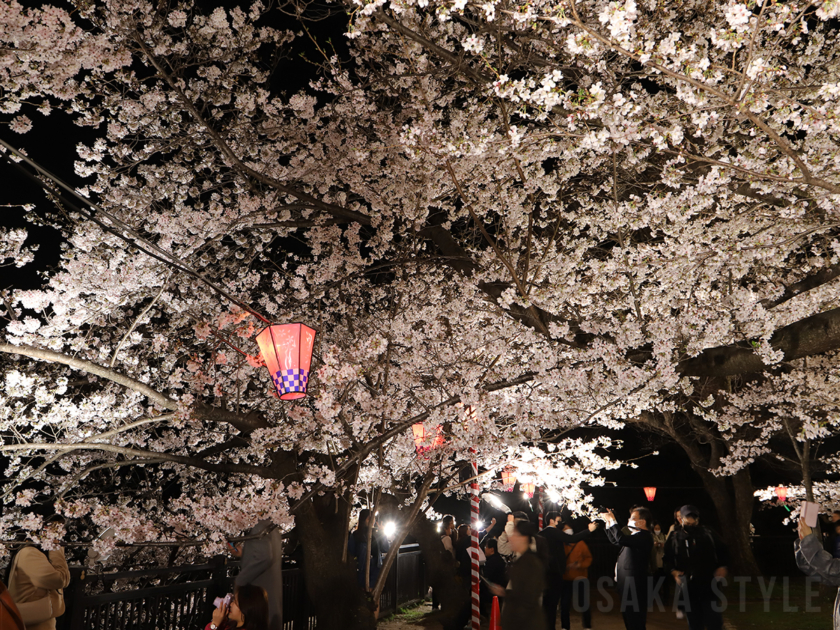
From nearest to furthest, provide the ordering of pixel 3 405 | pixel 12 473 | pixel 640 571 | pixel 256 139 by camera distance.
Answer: pixel 640 571 → pixel 3 405 → pixel 256 139 → pixel 12 473

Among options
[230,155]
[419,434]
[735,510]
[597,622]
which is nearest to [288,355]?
[230,155]

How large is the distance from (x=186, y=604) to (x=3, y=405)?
4805 millimetres

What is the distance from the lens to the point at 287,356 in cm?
683

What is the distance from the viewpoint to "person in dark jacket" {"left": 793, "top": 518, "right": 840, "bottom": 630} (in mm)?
4180

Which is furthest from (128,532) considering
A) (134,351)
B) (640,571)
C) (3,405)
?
(640,571)

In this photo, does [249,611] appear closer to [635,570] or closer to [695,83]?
[695,83]

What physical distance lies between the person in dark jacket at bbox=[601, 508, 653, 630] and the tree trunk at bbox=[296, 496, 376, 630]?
3445 mm

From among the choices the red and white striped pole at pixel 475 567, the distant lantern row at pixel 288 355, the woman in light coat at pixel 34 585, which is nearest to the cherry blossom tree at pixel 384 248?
the red and white striped pole at pixel 475 567

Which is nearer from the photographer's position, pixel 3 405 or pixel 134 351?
pixel 3 405

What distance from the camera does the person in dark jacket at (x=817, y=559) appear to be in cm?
418

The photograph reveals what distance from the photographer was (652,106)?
8.02 m

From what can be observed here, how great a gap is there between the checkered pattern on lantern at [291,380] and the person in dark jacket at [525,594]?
292 cm

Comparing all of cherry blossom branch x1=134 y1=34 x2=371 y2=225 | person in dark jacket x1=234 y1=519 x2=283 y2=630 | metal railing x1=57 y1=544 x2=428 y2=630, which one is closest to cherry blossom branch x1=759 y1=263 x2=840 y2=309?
cherry blossom branch x1=134 y1=34 x2=371 y2=225

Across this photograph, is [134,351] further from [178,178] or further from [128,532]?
[128,532]
